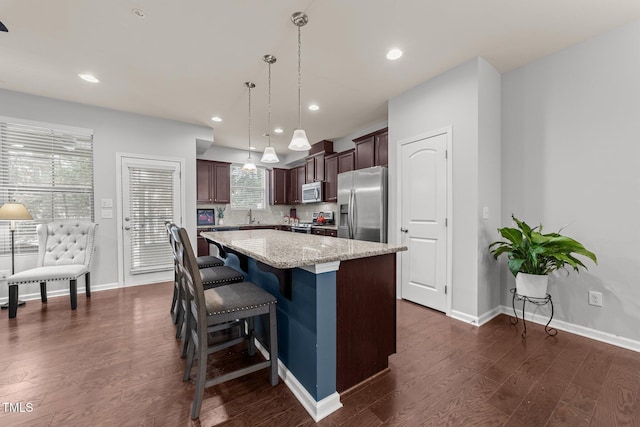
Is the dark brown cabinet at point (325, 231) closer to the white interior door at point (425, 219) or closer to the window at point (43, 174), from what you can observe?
the white interior door at point (425, 219)

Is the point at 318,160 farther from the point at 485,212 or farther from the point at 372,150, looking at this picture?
the point at 485,212

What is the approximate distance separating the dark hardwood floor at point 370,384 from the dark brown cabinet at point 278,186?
4315mm

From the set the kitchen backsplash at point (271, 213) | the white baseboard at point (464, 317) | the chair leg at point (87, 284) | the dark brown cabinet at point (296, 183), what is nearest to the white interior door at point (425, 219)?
the white baseboard at point (464, 317)

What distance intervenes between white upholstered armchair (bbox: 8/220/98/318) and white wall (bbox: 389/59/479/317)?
14.4 ft

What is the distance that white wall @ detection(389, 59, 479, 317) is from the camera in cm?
267

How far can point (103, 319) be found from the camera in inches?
111

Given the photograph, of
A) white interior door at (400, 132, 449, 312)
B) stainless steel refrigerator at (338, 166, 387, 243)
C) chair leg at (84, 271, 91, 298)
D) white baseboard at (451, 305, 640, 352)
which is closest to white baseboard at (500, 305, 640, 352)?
white baseboard at (451, 305, 640, 352)

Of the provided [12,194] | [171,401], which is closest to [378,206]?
[171,401]

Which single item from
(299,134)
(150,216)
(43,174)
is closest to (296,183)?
(150,216)

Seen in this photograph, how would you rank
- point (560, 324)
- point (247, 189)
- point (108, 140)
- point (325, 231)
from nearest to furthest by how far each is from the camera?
1. point (560, 324)
2. point (108, 140)
3. point (325, 231)
4. point (247, 189)

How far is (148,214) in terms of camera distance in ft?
13.8

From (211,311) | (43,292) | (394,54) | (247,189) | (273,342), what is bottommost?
(43,292)

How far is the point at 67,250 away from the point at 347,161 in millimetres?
4358

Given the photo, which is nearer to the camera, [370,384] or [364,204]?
[370,384]
